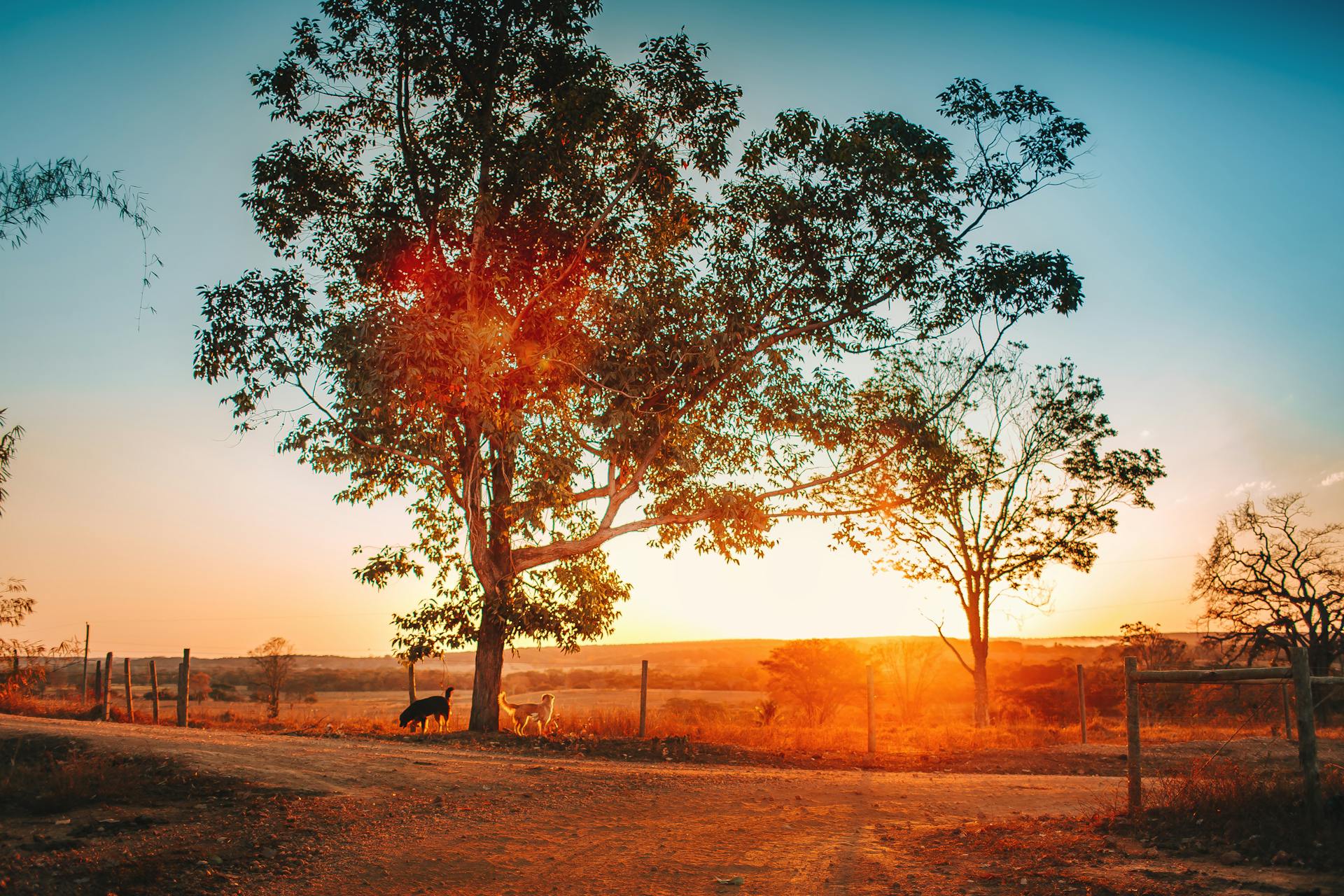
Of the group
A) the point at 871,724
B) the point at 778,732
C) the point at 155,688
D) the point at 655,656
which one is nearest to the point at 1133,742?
the point at 871,724

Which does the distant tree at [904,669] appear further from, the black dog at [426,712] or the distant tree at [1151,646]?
the black dog at [426,712]

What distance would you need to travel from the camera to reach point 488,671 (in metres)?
18.1

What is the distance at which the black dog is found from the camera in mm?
18547

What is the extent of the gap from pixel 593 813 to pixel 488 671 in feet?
30.5

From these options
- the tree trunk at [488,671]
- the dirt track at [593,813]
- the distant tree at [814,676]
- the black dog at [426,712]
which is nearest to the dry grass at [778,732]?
the black dog at [426,712]

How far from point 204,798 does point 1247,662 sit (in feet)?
151

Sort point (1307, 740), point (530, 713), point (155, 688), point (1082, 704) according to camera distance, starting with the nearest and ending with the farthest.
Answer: point (1307, 740) → point (530, 713) → point (155, 688) → point (1082, 704)

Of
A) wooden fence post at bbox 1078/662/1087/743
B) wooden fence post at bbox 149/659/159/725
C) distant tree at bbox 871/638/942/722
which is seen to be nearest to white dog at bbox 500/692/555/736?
wooden fence post at bbox 149/659/159/725

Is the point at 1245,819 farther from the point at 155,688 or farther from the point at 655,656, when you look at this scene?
the point at 655,656

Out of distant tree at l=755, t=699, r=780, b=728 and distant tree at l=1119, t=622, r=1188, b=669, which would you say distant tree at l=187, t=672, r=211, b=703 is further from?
distant tree at l=1119, t=622, r=1188, b=669

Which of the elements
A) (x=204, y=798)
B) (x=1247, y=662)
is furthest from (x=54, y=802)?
(x=1247, y=662)

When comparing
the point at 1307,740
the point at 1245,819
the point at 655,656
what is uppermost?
the point at 1307,740

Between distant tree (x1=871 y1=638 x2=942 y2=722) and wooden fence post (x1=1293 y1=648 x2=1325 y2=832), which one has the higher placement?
wooden fence post (x1=1293 y1=648 x2=1325 y2=832)

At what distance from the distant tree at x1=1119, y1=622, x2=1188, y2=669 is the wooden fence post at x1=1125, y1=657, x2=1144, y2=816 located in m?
33.5
